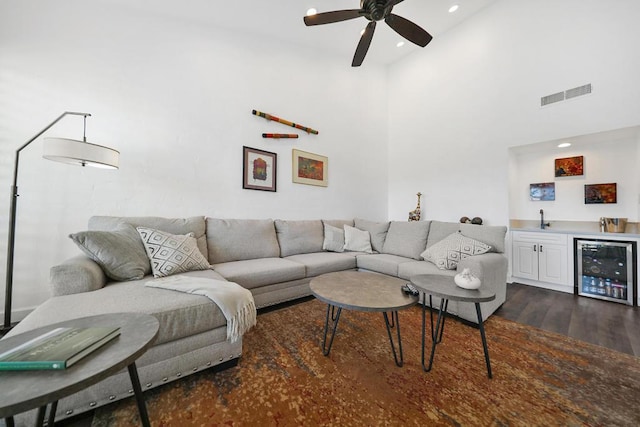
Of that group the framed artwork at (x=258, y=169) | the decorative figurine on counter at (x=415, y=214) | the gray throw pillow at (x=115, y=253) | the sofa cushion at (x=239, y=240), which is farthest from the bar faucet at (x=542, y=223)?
the gray throw pillow at (x=115, y=253)

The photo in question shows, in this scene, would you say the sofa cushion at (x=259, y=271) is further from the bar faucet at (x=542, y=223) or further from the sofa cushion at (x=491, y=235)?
the bar faucet at (x=542, y=223)

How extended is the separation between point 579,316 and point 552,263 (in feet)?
3.29

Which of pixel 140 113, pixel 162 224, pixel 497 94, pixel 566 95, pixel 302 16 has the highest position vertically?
pixel 302 16

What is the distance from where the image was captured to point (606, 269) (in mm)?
2691

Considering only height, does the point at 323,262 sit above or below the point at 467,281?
below

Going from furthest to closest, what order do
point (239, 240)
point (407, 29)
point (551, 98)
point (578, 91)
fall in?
point (551, 98), point (578, 91), point (239, 240), point (407, 29)

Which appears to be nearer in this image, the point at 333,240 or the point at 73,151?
the point at 73,151

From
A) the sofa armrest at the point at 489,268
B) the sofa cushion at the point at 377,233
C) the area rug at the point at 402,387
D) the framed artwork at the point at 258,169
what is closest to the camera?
the area rug at the point at 402,387

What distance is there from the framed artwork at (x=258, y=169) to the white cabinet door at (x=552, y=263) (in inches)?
146

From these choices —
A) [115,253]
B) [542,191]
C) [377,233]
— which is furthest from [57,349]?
[542,191]

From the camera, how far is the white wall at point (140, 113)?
2.06 m

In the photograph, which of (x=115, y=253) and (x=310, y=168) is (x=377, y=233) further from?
(x=115, y=253)

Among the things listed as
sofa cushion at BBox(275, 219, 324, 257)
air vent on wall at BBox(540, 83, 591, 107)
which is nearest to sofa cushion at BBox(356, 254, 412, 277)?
sofa cushion at BBox(275, 219, 324, 257)

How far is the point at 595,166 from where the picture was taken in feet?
10.0
